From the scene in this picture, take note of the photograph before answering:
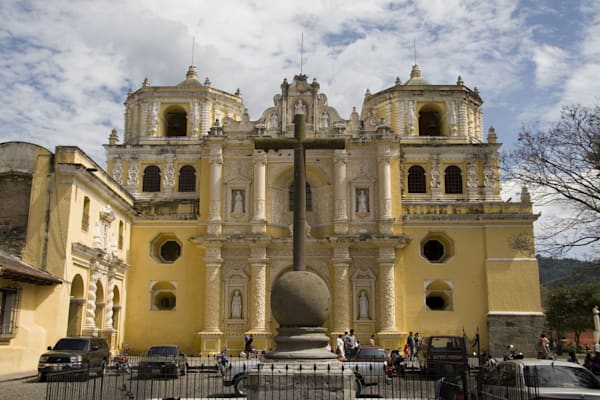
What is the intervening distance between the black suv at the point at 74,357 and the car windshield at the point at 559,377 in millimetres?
11925

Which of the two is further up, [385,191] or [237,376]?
[385,191]

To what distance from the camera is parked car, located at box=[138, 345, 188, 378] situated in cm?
1988

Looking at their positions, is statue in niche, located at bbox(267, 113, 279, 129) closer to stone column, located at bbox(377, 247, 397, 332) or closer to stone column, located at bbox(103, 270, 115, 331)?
stone column, located at bbox(377, 247, 397, 332)

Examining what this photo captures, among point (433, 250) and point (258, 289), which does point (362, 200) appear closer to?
point (433, 250)

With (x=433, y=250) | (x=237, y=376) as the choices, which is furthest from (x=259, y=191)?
(x=237, y=376)

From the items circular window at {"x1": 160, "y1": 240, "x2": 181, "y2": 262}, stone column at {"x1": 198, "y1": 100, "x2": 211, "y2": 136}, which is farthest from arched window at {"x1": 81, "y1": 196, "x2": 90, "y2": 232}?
stone column at {"x1": 198, "y1": 100, "x2": 211, "y2": 136}

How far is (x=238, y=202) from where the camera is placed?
31859mm

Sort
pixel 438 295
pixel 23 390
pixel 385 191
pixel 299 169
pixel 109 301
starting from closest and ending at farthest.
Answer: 1. pixel 299 169
2. pixel 23 390
3. pixel 109 301
4. pixel 385 191
5. pixel 438 295

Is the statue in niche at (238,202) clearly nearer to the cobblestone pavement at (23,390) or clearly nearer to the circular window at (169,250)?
the circular window at (169,250)

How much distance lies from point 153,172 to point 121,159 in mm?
1853

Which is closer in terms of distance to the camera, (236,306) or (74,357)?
(74,357)

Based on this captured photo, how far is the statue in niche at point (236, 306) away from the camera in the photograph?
3075cm

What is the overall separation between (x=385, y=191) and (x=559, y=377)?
2046 centimetres

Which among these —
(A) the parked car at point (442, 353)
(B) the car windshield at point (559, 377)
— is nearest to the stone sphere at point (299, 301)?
(B) the car windshield at point (559, 377)
